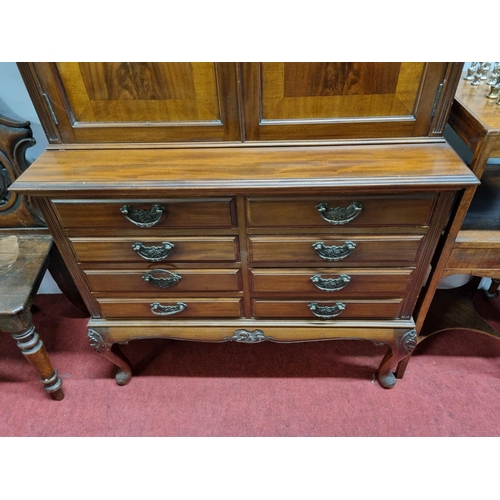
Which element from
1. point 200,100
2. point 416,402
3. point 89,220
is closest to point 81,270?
point 89,220

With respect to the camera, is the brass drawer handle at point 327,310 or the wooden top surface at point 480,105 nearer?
the wooden top surface at point 480,105

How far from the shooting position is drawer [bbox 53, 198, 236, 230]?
1.02m

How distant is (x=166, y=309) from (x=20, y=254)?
2.13 feet

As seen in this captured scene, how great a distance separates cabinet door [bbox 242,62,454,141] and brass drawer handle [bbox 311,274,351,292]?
16.6 inches

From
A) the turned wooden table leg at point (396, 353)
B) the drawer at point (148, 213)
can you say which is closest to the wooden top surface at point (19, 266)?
the drawer at point (148, 213)

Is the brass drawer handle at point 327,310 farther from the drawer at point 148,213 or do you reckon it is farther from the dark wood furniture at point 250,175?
the drawer at point 148,213

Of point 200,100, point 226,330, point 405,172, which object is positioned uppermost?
point 200,100

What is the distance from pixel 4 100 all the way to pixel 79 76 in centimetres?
64

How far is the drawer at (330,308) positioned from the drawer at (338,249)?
0.59 feet

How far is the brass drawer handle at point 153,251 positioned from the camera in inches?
43.6

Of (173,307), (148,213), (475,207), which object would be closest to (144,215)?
(148,213)

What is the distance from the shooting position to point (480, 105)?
1.08m

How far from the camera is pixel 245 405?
154cm

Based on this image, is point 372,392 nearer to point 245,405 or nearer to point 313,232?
point 245,405
